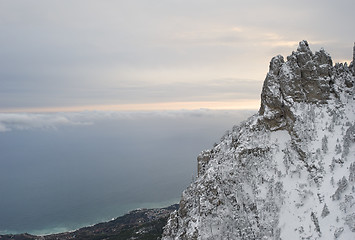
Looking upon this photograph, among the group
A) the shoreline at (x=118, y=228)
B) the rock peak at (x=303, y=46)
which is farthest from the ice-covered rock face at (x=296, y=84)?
the shoreline at (x=118, y=228)

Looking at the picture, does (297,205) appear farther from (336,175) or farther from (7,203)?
(7,203)

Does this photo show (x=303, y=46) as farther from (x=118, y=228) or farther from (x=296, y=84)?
(x=118, y=228)

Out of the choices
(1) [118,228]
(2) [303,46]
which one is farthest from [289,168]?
(1) [118,228]

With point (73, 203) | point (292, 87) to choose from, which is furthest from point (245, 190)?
point (73, 203)

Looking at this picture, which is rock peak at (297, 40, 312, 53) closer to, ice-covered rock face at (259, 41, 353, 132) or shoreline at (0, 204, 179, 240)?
ice-covered rock face at (259, 41, 353, 132)

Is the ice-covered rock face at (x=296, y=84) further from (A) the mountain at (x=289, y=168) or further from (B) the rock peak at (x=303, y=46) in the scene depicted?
(A) the mountain at (x=289, y=168)
